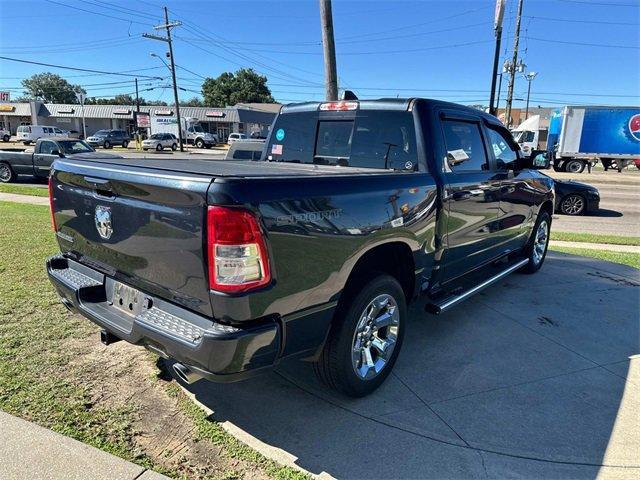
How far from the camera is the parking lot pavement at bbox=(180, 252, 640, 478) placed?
8.49ft

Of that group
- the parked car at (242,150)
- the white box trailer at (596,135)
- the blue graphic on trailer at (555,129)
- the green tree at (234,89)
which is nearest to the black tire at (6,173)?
the parked car at (242,150)

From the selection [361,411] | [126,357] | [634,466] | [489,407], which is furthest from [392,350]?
[126,357]

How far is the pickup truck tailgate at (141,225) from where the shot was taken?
2.25 meters

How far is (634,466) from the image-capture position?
2.60m

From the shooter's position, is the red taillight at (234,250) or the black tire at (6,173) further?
the black tire at (6,173)

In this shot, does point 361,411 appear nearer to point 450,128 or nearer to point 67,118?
point 450,128

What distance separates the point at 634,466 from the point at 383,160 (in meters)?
2.62

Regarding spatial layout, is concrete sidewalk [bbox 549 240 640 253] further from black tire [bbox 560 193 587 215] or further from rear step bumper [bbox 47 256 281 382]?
rear step bumper [bbox 47 256 281 382]

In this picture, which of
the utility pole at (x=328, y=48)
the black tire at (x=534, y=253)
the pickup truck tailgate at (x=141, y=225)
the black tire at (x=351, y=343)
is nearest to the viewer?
the pickup truck tailgate at (x=141, y=225)

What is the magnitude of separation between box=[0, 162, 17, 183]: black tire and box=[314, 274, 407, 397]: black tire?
19182 millimetres

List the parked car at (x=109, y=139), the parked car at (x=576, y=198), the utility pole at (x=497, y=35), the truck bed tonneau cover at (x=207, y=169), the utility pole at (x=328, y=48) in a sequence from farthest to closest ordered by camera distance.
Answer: the parked car at (x=109, y=139) → the utility pole at (x=497, y=35) → the parked car at (x=576, y=198) → the utility pole at (x=328, y=48) → the truck bed tonneau cover at (x=207, y=169)

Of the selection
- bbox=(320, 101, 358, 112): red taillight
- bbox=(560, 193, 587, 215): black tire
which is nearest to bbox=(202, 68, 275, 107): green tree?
bbox=(560, 193, 587, 215): black tire

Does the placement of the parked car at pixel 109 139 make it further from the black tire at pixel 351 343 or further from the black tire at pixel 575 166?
the black tire at pixel 351 343

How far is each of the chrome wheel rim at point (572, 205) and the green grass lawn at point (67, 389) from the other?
12689 mm
